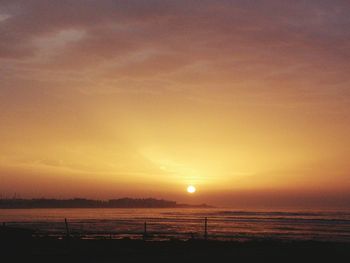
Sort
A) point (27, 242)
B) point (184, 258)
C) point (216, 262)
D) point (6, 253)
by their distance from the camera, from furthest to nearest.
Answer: point (27, 242) < point (6, 253) < point (184, 258) < point (216, 262)

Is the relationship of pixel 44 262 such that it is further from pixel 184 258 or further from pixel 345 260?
pixel 345 260

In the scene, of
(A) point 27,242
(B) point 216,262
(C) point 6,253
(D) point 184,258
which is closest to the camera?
(B) point 216,262

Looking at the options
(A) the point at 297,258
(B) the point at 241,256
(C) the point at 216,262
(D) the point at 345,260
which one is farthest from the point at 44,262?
(D) the point at 345,260

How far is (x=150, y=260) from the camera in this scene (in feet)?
55.6

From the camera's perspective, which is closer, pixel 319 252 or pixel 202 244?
pixel 319 252

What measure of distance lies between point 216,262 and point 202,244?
32.2ft

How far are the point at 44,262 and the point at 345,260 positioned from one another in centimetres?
1069

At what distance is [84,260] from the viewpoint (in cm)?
1719

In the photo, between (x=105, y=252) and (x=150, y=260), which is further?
(x=105, y=252)

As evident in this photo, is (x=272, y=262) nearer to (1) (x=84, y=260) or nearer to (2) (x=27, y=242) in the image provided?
(1) (x=84, y=260)

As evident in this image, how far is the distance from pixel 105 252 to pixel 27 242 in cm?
707

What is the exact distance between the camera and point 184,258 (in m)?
17.6

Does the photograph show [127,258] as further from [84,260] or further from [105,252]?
[105,252]

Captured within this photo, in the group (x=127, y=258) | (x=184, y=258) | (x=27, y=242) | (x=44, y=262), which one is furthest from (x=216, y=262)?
(x=27, y=242)
